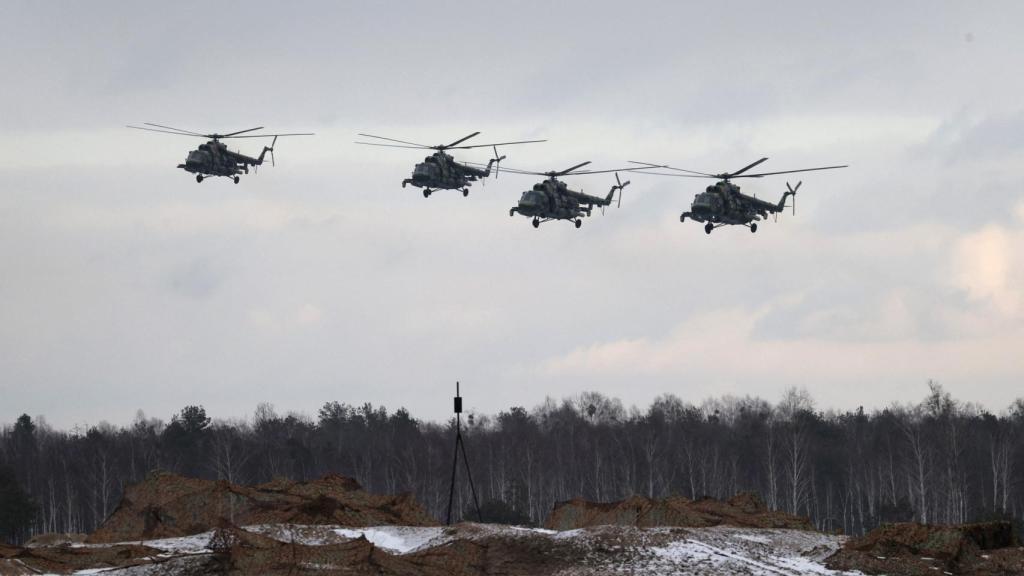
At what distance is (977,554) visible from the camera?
3497cm

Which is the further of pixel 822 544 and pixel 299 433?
pixel 299 433

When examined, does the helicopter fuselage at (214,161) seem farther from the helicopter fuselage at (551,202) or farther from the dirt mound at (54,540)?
the dirt mound at (54,540)

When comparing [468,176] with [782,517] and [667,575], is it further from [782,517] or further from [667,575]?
[667,575]

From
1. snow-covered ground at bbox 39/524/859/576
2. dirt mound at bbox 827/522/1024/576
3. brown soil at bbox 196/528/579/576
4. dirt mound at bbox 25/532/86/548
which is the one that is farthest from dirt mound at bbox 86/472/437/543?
dirt mound at bbox 827/522/1024/576

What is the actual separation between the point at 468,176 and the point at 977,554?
4505 centimetres

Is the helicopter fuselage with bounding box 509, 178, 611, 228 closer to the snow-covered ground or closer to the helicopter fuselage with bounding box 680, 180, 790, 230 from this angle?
the helicopter fuselage with bounding box 680, 180, 790, 230

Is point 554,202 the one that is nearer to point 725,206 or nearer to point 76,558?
point 725,206

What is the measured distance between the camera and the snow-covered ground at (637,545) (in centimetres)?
3291

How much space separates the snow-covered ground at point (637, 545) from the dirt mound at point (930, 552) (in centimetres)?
79

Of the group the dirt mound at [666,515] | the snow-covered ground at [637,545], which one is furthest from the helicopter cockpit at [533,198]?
the snow-covered ground at [637,545]

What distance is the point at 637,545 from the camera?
3453cm

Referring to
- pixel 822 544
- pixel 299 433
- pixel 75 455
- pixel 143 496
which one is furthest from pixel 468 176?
pixel 299 433

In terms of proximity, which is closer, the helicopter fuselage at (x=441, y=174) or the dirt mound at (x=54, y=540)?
the dirt mound at (x=54, y=540)

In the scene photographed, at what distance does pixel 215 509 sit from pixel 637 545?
12754 mm
